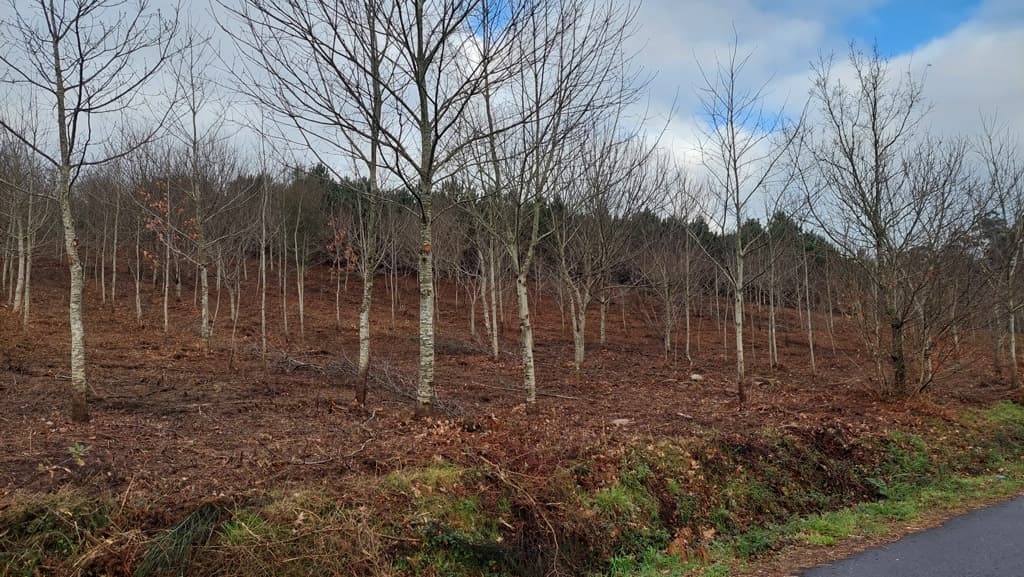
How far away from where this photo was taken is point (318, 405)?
9234 mm

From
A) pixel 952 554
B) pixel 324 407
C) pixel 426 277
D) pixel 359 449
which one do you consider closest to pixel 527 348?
pixel 426 277

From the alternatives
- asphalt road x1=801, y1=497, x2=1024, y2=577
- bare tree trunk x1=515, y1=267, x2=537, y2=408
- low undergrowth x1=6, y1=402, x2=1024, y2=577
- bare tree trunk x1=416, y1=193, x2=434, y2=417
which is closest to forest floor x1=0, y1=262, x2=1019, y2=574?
low undergrowth x1=6, y1=402, x2=1024, y2=577

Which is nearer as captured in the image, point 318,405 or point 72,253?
point 72,253

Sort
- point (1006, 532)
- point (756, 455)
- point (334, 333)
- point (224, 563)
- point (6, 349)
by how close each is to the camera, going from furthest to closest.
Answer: point (334, 333) < point (6, 349) < point (756, 455) < point (1006, 532) < point (224, 563)

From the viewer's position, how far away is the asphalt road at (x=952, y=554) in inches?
198

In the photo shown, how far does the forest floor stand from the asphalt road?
218cm

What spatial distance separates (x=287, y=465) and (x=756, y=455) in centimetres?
546

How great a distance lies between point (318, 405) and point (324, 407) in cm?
14

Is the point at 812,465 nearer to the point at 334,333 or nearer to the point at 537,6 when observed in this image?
the point at 537,6

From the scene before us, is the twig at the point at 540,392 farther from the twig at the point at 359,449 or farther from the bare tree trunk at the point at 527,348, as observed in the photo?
the twig at the point at 359,449

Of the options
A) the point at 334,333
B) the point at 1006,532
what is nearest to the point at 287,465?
the point at 1006,532

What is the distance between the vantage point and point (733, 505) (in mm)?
6387

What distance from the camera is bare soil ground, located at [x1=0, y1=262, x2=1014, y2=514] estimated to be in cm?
546

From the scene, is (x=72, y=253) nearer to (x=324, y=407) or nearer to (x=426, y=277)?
(x=324, y=407)
